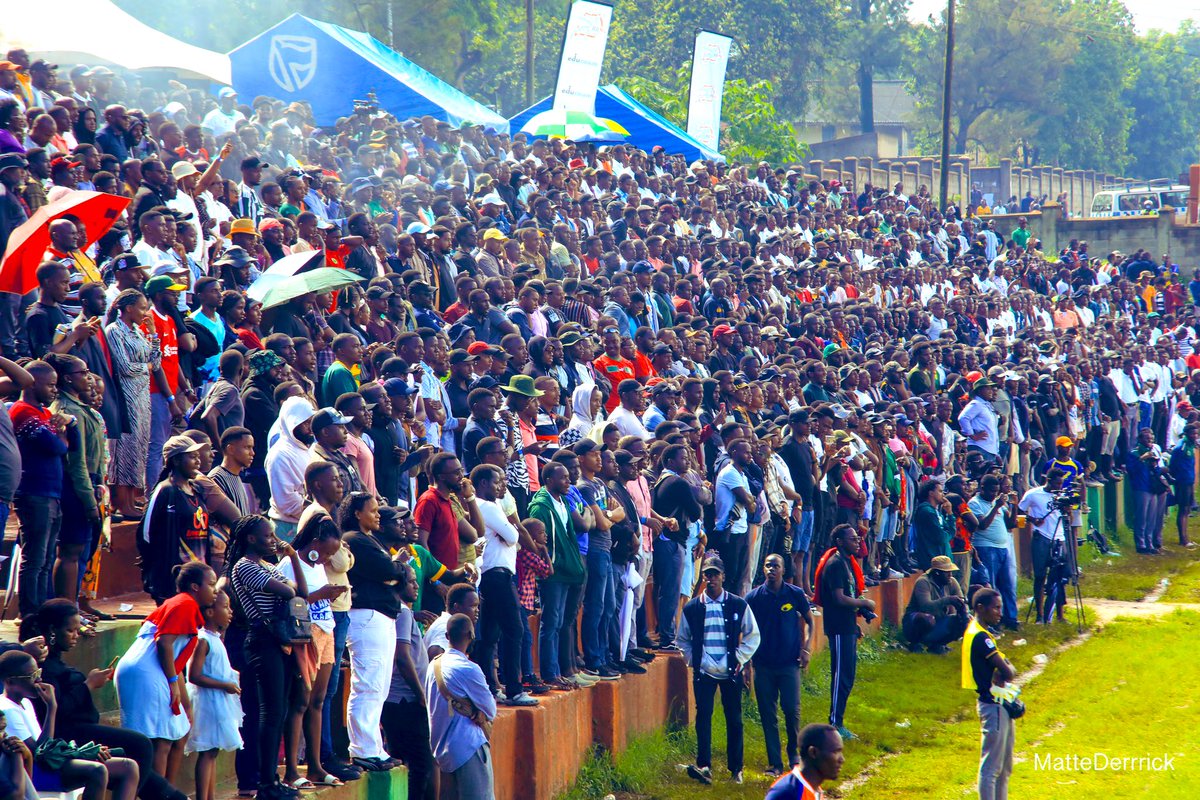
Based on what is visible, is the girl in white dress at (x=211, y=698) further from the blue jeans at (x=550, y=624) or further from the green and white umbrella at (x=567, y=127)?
the green and white umbrella at (x=567, y=127)

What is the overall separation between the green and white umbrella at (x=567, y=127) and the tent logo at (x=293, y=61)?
3.93 meters

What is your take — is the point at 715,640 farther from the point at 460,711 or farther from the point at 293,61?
the point at 293,61

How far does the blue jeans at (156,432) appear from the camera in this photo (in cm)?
1022

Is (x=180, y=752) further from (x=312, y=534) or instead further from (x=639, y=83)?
(x=639, y=83)

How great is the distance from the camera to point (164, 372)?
10.2 m

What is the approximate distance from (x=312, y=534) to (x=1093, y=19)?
7923 cm

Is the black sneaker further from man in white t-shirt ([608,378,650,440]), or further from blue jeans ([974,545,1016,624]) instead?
blue jeans ([974,545,1016,624])

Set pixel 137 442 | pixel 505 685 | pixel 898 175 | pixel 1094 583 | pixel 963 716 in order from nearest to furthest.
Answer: pixel 137 442
pixel 505 685
pixel 963 716
pixel 1094 583
pixel 898 175

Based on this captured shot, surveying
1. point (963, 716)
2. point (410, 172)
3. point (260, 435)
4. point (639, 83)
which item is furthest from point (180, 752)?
point (639, 83)

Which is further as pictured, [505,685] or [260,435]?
[505,685]

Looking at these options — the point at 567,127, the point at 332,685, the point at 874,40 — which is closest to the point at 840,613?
the point at 332,685

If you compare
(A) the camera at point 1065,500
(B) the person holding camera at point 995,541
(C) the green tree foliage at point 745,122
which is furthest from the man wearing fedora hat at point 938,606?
(C) the green tree foliage at point 745,122

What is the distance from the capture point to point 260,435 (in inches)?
398

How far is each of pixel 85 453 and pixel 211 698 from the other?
1.72 metres
